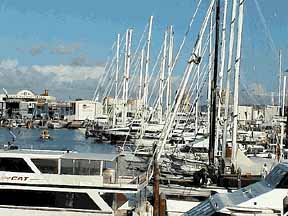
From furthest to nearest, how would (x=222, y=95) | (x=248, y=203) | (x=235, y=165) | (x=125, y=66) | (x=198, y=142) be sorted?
(x=125, y=66)
(x=198, y=142)
(x=222, y=95)
(x=235, y=165)
(x=248, y=203)

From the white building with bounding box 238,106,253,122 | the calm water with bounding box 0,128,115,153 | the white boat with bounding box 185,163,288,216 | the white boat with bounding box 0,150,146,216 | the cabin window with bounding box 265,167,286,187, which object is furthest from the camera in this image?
Result: the white building with bounding box 238,106,253,122

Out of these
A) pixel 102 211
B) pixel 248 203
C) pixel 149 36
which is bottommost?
pixel 102 211

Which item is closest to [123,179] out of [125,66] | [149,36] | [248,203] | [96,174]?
[96,174]

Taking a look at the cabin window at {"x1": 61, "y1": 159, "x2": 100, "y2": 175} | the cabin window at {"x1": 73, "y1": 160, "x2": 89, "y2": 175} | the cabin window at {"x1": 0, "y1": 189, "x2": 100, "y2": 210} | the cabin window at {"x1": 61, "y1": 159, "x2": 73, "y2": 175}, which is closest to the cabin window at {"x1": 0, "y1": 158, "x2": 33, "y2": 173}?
the cabin window at {"x1": 0, "y1": 189, "x2": 100, "y2": 210}

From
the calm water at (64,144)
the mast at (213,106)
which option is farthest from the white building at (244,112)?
the mast at (213,106)

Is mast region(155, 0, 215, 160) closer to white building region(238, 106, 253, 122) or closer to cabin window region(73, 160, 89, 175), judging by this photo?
cabin window region(73, 160, 89, 175)

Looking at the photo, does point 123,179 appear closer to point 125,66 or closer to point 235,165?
point 235,165

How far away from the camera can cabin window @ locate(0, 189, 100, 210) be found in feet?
90.3

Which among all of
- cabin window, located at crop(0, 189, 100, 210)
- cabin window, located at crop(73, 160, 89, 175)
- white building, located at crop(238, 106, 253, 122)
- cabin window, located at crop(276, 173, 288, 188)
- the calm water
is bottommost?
the calm water

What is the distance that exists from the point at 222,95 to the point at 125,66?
39.1m

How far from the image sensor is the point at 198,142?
55375 mm

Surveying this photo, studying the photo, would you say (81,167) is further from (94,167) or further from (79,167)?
(94,167)

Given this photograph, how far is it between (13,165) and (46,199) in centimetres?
226

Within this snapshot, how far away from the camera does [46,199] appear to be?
27703 mm
